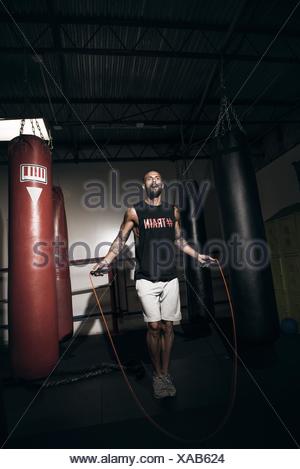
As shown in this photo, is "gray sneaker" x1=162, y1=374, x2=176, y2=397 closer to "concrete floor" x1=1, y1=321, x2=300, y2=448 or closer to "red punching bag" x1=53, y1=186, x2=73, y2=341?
"concrete floor" x1=1, y1=321, x2=300, y2=448

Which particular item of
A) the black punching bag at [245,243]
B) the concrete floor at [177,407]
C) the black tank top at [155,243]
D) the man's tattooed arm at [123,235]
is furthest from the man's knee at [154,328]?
the black punching bag at [245,243]

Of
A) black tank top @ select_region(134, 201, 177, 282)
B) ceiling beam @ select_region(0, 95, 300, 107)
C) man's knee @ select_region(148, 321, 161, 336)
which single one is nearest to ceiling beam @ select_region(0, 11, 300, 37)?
ceiling beam @ select_region(0, 95, 300, 107)

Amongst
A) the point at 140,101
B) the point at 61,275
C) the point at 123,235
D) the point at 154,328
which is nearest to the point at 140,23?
the point at 140,101

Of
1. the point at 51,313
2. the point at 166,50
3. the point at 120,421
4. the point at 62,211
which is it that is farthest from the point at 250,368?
the point at 166,50

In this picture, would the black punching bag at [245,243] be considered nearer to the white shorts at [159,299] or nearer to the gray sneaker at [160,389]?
the white shorts at [159,299]

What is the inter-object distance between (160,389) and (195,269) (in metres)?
2.19

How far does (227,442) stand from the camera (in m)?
1.36

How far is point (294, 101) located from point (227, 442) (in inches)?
232

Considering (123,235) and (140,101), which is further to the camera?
(140,101)

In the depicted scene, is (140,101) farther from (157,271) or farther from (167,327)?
(167,327)

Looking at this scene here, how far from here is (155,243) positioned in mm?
2080

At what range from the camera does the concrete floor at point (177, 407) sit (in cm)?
143

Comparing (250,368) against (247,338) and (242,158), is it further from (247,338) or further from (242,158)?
(242,158)

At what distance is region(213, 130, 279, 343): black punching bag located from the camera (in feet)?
7.02
